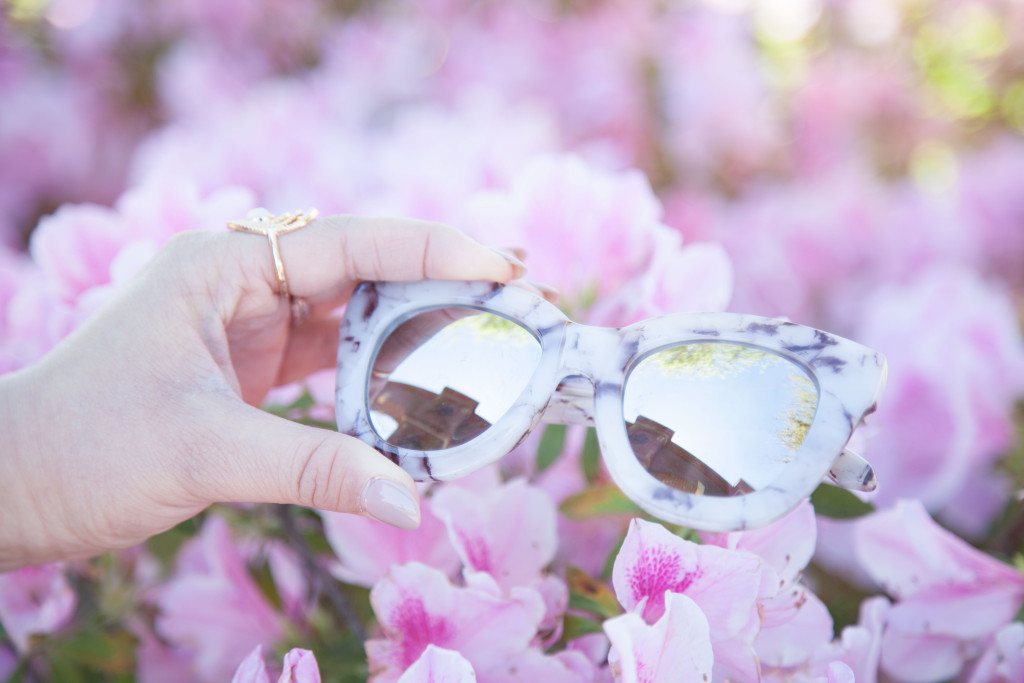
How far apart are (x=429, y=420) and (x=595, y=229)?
304 mm

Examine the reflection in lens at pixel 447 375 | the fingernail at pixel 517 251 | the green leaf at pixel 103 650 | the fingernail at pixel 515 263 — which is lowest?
the green leaf at pixel 103 650

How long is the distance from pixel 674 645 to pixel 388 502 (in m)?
0.22

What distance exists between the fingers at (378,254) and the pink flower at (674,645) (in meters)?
0.32

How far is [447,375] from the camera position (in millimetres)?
632

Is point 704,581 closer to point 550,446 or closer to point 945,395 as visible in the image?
point 550,446

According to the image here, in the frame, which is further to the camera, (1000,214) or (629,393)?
(1000,214)

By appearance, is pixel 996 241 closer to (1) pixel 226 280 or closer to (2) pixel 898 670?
(2) pixel 898 670

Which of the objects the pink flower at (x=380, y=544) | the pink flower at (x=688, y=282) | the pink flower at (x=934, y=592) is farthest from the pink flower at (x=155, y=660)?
the pink flower at (x=934, y=592)

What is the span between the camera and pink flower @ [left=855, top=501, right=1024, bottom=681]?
0.66m

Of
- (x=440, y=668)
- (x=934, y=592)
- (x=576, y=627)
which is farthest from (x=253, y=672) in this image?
(x=934, y=592)

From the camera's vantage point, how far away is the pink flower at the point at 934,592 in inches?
25.8

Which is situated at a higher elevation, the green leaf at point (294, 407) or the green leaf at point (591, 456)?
the green leaf at point (591, 456)

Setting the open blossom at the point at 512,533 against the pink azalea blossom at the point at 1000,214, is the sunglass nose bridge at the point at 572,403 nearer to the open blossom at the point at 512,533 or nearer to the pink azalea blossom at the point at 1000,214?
the open blossom at the point at 512,533

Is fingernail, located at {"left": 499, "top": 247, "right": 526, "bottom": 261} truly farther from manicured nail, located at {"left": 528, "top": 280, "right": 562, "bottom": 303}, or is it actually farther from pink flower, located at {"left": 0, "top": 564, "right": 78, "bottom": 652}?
pink flower, located at {"left": 0, "top": 564, "right": 78, "bottom": 652}
